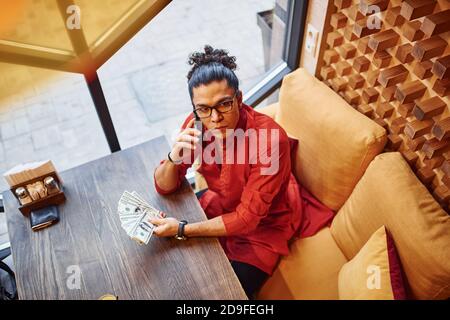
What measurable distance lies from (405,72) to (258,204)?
0.84 metres

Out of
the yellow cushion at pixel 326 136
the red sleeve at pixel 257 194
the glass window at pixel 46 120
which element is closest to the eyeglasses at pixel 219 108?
the red sleeve at pixel 257 194

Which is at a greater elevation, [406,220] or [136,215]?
[406,220]

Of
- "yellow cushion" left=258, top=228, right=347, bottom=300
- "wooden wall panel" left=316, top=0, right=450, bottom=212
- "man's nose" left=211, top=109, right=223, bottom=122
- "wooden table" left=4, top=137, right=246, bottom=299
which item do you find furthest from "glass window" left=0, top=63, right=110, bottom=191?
"wooden wall panel" left=316, top=0, right=450, bottom=212

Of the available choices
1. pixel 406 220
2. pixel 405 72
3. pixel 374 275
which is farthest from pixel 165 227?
pixel 405 72

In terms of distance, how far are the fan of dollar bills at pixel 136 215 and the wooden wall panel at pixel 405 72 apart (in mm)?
1134

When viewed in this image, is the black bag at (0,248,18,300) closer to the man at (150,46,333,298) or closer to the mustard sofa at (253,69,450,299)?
the man at (150,46,333,298)

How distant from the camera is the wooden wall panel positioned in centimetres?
126

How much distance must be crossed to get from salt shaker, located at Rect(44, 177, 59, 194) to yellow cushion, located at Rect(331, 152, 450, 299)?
1387 millimetres

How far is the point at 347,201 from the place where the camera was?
1718 millimetres

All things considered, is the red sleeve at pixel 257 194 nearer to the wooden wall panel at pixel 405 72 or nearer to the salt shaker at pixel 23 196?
the wooden wall panel at pixel 405 72

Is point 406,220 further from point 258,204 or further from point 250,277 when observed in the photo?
point 250,277

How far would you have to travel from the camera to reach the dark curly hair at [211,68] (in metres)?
1.41
